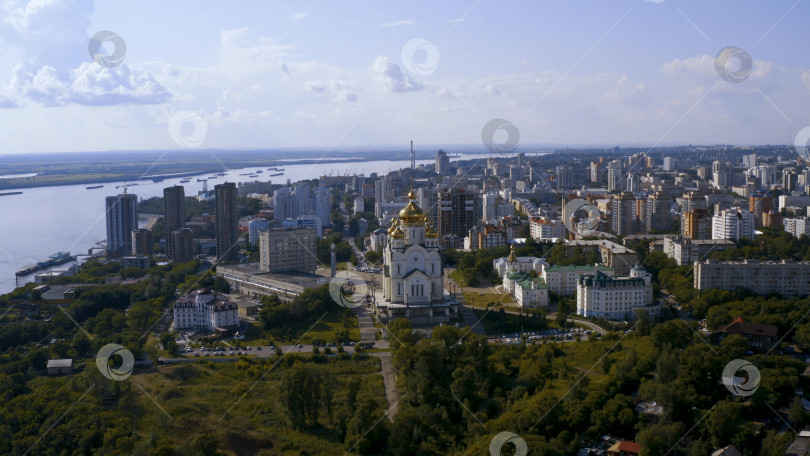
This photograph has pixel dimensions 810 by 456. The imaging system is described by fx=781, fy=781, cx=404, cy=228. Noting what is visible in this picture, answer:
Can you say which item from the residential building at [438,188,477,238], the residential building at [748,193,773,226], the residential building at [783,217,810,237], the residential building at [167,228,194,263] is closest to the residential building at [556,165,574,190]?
the residential building at [748,193,773,226]

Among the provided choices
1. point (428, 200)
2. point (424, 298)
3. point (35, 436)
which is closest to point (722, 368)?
point (424, 298)

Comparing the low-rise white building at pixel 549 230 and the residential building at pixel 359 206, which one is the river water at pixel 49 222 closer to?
the residential building at pixel 359 206

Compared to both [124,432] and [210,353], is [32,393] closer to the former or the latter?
[124,432]

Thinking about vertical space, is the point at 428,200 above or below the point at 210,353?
above

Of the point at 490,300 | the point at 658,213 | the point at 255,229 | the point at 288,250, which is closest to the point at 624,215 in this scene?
the point at 658,213

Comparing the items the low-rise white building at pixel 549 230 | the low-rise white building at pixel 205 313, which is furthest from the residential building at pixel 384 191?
the low-rise white building at pixel 205 313
